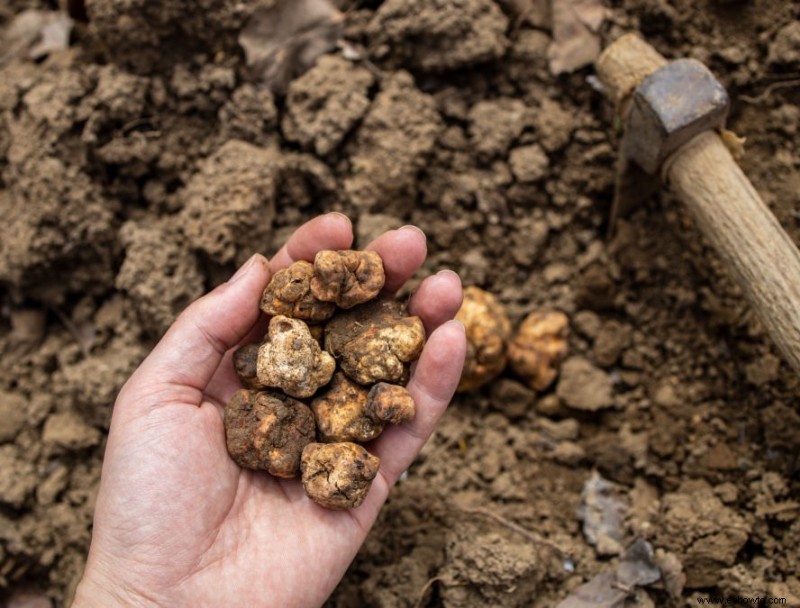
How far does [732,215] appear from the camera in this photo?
8.41 ft

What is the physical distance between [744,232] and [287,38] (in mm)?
2021

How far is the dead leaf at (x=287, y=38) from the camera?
323cm

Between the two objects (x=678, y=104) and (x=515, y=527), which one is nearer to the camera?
(x=678, y=104)

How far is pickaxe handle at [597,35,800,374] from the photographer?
7.82 feet

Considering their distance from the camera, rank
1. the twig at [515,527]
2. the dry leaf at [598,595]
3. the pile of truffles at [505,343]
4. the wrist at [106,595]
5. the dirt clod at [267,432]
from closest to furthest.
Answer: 1. the wrist at [106,595]
2. the dirt clod at [267,432]
3. the dry leaf at [598,595]
4. the twig at [515,527]
5. the pile of truffles at [505,343]

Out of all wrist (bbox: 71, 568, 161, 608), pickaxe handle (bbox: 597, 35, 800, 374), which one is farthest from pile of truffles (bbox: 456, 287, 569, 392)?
wrist (bbox: 71, 568, 161, 608)

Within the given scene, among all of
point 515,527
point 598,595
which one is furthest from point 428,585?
point 598,595

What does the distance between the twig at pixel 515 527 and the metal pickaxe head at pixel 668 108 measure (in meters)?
1.42

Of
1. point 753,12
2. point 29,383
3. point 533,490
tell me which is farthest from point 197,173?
point 753,12

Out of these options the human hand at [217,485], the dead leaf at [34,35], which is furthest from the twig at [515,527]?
the dead leaf at [34,35]

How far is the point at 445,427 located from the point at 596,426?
62 centimetres

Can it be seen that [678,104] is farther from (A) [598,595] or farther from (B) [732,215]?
(A) [598,595]

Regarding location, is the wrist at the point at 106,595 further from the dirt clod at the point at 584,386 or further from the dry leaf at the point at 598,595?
the dirt clod at the point at 584,386

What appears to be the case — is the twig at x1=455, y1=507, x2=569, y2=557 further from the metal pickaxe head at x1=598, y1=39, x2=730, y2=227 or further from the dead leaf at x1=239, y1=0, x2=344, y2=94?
the dead leaf at x1=239, y1=0, x2=344, y2=94
